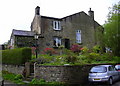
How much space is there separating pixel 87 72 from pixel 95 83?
1131mm

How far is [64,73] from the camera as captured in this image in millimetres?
11180

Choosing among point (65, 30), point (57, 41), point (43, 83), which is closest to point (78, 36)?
point (65, 30)

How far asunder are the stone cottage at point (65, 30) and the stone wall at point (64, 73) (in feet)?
36.3

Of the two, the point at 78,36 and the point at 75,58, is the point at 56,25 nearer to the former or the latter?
the point at 78,36

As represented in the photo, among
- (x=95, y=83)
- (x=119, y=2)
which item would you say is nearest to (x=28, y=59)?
(x=95, y=83)

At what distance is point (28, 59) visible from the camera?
596 inches

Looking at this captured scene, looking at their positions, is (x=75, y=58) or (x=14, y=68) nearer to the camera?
(x=75, y=58)

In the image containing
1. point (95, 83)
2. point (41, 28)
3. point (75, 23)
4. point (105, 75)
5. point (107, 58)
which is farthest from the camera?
point (75, 23)

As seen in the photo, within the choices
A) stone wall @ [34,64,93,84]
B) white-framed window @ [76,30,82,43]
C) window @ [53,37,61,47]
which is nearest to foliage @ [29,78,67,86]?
stone wall @ [34,64,93,84]

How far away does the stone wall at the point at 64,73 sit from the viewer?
36.8ft

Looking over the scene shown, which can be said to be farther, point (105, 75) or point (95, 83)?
point (95, 83)

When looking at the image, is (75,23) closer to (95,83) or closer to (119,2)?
(119,2)

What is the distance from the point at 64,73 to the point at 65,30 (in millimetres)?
15950

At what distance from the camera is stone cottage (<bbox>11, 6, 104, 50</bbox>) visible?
24359mm
